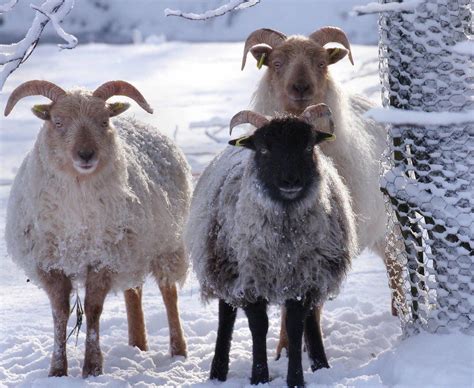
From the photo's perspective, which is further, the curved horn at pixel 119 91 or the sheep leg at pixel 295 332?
the curved horn at pixel 119 91

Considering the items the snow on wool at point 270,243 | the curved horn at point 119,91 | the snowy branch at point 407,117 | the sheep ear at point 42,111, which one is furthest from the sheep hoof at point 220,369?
the snowy branch at point 407,117

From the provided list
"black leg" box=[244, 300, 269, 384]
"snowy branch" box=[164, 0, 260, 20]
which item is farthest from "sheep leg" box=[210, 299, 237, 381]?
"snowy branch" box=[164, 0, 260, 20]

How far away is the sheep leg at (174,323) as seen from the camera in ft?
20.5

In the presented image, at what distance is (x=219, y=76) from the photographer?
17.0 m

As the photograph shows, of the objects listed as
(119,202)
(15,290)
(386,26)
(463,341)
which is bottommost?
(15,290)

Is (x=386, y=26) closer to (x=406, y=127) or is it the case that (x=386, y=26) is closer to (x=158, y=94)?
(x=406, y=127)

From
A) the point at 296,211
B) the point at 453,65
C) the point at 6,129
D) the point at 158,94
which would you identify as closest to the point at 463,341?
the point at 296,211

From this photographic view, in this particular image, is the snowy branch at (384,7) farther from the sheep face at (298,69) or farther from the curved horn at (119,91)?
the curved horn at (119,91)

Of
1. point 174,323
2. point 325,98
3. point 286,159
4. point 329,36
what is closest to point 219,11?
point 286,159

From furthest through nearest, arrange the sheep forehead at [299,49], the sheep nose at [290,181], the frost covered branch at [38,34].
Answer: the sheep forehead at [299,49], the sheep nose at [290,181], the frost covered branch at [38,34]

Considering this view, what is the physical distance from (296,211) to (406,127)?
2.45 feet

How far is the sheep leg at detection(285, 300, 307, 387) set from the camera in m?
4.87

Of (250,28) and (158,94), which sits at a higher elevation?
(250,28)

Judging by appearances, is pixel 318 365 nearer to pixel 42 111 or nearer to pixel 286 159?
pixel 286 159
